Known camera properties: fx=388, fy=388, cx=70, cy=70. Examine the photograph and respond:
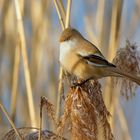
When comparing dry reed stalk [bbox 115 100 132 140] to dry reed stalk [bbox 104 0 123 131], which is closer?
dry reed stalk [bbox 104 0 123 131]

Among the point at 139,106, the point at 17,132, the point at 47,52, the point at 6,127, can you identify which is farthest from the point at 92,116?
the point at 139,106

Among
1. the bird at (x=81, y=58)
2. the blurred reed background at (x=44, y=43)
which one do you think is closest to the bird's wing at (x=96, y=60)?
the bird at (x=81, y=58)

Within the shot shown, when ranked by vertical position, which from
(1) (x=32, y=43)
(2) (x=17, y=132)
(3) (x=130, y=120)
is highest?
(1) (x=32, y=43)

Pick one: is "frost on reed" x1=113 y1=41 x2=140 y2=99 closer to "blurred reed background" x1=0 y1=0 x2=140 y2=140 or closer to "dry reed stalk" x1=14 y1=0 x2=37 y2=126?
"dry reed stalk" x1=14 y1=0 x2=37 y2=126

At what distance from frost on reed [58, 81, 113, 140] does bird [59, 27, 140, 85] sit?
0.18 meters

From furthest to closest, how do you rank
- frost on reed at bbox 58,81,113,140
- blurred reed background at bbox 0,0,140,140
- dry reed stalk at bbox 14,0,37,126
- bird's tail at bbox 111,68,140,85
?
blurred reed background at bbox 0,0,140,140
dry reed stalk at bbox 14,0,37,126
bird's tail at bbox 111,68,140,85
frost on reed at bbox 58,81,113,140

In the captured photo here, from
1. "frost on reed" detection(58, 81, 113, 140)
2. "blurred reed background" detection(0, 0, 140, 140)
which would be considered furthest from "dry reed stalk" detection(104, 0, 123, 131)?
"frost on reed" detection(58, 81, 113, 140)

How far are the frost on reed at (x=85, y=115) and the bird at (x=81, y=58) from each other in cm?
18

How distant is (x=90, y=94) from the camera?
0.82 m

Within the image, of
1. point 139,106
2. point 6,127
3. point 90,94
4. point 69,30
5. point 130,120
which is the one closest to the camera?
point 90,94

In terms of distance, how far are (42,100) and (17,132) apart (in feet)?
0.44

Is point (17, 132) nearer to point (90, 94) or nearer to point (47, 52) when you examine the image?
point (90, 94)

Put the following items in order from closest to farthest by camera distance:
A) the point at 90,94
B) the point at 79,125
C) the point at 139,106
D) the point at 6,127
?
the point at 79,125, the point at 90,94, the point at 6,127, the point at 139,106

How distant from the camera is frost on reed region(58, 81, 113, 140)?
0.72m
